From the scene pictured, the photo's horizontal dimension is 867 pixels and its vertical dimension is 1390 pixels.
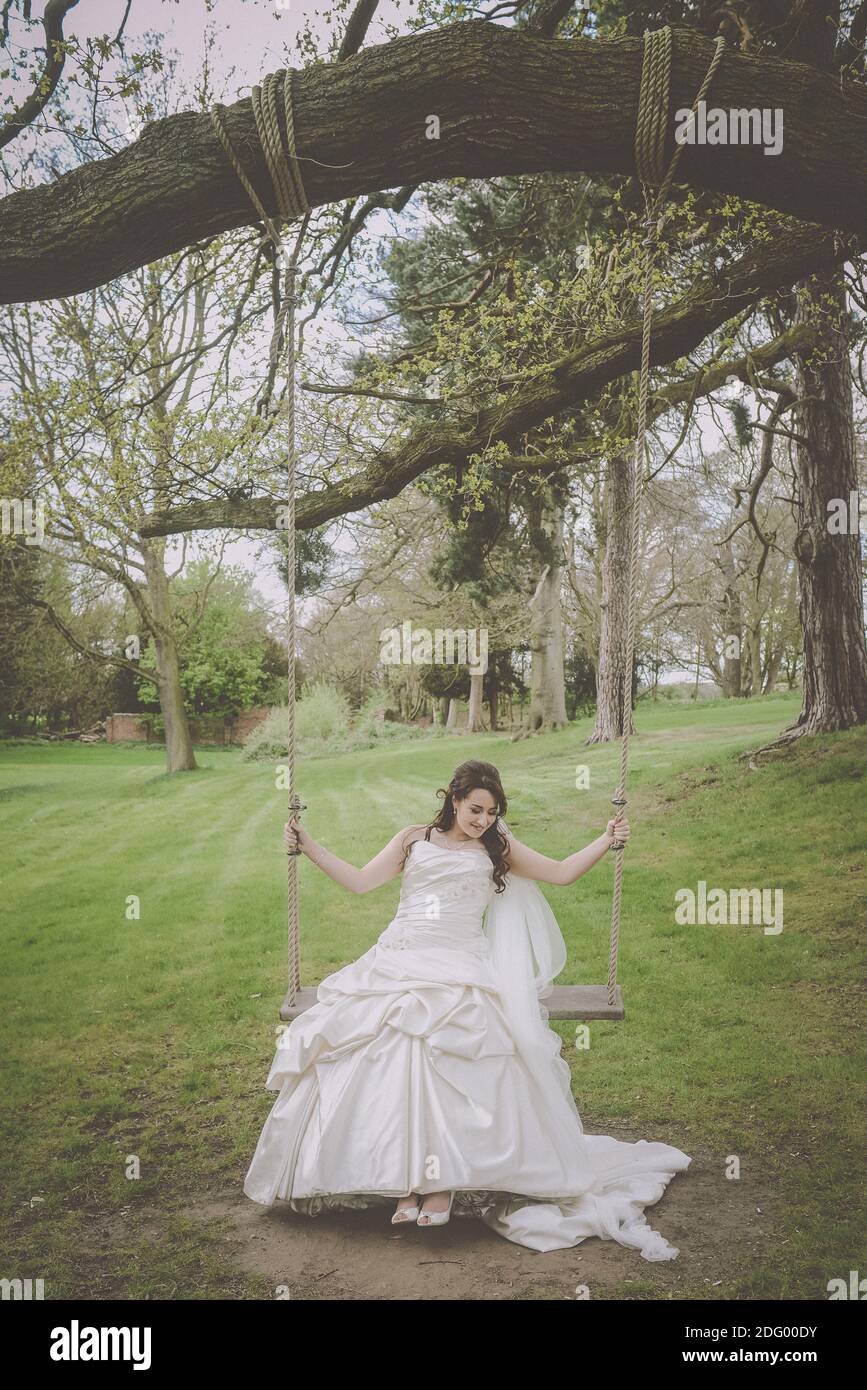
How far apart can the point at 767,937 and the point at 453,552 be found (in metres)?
2.61

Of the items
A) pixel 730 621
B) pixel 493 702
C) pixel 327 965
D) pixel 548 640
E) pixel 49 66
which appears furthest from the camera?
pixel 730 621

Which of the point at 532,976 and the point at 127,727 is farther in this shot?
the point at 127,727

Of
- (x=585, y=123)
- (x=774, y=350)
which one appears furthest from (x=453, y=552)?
(x=585, y=123)

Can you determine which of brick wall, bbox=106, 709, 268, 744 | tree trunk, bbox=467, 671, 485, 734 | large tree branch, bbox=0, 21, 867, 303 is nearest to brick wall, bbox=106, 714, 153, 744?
brick wall, bbox=106, 709, 268, 744

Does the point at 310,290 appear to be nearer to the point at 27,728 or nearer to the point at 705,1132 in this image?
the point at 27,728

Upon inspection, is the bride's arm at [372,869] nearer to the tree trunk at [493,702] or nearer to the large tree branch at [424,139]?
the large tree branch at [424,139]

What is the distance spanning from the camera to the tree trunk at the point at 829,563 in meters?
5.54

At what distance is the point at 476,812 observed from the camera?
113 inches

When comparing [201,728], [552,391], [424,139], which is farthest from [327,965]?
[424,139]

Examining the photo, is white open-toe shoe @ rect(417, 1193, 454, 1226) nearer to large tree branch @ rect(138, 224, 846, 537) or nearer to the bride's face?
the bride's face

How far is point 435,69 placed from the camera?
91.0 inches

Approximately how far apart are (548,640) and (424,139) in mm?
4208

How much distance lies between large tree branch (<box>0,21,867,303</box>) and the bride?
1.57 m

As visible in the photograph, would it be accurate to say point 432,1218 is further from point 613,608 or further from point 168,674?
point 613,608
